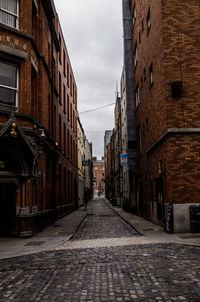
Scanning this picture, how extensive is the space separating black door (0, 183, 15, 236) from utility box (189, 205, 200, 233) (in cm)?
741

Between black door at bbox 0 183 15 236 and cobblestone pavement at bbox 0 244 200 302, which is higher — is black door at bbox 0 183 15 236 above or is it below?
above

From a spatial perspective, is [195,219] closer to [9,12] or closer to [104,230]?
[104,230]

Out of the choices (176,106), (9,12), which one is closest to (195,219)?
(176,106)

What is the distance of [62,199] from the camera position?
2461 centimetres

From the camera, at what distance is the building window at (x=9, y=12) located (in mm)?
13156

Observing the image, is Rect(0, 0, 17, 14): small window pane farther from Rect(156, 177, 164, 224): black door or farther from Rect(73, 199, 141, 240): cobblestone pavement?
Rect(156, 177, 164, 224): black door

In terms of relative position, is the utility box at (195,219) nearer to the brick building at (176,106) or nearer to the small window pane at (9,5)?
the brick building at (176,106)

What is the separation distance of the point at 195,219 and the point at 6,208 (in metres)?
7.91

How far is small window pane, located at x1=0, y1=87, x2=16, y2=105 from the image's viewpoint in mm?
12766

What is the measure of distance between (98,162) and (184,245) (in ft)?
429

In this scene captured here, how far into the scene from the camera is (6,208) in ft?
42.7

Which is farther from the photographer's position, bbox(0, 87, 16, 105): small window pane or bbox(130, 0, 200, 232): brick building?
bbox(130, 0, 200, 232): brick building

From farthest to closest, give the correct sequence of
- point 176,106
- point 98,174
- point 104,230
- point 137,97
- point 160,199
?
1. point 98,174
2. point 137,97
3. point 160,199
4. point 104,230
5. point 176,106

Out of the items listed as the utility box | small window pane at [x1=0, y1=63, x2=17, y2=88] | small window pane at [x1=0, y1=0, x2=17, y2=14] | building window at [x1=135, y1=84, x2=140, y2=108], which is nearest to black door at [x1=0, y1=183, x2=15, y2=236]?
small window pane at [x1=0, y1=63, x2=17, y2=88]
